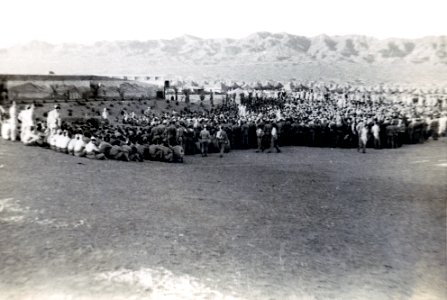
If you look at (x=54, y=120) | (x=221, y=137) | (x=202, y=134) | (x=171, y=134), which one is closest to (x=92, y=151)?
(x=54, y=120)

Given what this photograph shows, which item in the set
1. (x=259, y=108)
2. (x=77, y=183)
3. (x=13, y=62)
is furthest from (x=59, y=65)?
(x=77, y=183)

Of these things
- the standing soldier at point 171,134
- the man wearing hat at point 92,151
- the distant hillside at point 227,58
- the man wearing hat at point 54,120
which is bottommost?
the man wearing hat at point 92,151

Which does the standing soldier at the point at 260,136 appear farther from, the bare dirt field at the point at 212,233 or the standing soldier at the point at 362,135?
the bare dirt field at the point at 212,233

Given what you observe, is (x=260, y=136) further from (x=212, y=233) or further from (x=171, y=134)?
(x=212, y=233)

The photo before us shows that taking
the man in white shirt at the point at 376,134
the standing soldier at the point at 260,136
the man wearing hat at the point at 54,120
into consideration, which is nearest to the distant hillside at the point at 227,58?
the man in white shirt at the point at 376,134

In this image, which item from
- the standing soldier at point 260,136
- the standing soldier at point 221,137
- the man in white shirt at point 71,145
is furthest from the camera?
the standing soldier at point 260,136

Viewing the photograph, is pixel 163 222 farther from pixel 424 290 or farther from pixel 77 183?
pixel 424 290
